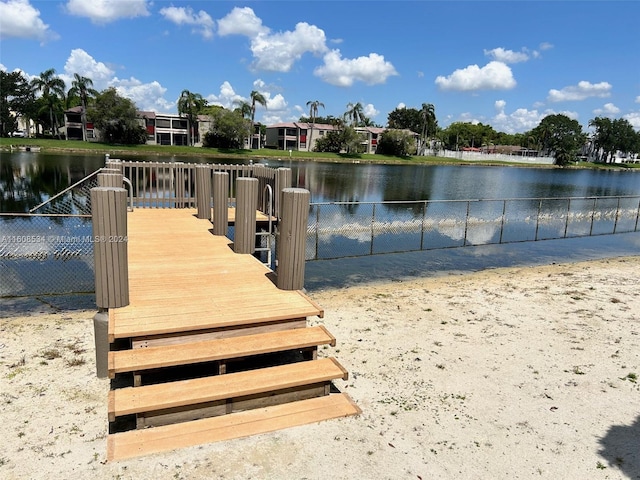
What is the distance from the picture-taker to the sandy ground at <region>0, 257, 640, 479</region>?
13.4 ft

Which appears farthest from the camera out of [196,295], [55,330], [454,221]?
[454,221]

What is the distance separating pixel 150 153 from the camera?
71.1 meters

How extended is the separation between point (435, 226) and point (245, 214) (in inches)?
542

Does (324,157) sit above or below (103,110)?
below

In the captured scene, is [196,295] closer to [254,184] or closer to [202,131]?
[254,184]

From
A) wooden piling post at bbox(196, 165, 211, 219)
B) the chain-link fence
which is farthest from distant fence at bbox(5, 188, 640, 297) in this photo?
wooden piling post at bbox(196, 165, 211, 219)

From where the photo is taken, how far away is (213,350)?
4867 mm

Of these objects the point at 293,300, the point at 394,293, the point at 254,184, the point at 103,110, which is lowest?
the point at 394,293

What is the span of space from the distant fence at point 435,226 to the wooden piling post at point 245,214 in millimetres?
4108

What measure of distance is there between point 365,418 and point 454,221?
18489 millimetres

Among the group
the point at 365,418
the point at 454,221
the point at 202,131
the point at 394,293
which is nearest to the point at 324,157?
the point at 202,131

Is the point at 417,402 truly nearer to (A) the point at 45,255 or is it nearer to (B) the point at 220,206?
(B) the point at 220,206

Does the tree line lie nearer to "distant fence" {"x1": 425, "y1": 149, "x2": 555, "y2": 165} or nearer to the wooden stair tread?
"distant fence" {"x1": 425, "y1": 149, "x2": 555, "y2": 165}

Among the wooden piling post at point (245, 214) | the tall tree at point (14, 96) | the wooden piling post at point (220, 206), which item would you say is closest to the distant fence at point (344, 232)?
the wooden piling post at point (220, 206)
